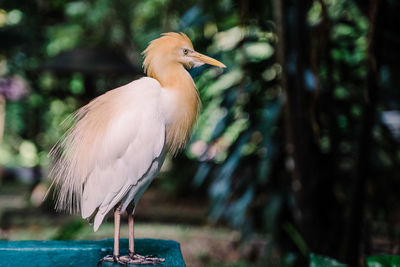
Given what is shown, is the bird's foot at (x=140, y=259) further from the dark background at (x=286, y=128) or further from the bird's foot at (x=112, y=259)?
the dark background at (x=286, y=128)

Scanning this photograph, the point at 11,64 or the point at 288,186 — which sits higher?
the point at 11,64

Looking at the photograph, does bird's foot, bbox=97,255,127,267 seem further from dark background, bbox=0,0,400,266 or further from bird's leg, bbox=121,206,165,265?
dark background, bbox=0,0,400,266

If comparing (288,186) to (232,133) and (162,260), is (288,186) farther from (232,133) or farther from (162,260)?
(162,260)

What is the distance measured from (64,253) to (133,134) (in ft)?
1.33

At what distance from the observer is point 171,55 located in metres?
1.26

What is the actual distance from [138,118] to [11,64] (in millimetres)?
4237

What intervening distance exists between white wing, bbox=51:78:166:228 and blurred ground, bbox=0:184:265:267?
1308mm

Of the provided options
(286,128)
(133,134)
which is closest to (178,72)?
(133,134)

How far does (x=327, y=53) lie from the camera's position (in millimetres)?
2508

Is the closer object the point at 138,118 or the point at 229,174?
the point at 138,118

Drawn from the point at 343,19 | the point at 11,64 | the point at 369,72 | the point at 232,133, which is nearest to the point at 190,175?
the point at 11,64

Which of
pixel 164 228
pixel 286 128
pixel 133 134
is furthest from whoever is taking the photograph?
pixel 164 228

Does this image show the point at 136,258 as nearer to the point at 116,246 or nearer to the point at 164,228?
the point at 116,246

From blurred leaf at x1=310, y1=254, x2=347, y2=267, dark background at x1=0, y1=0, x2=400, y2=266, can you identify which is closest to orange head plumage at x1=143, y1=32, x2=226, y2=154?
dark background at x1=0, y1=0, x2=400, y2=266
